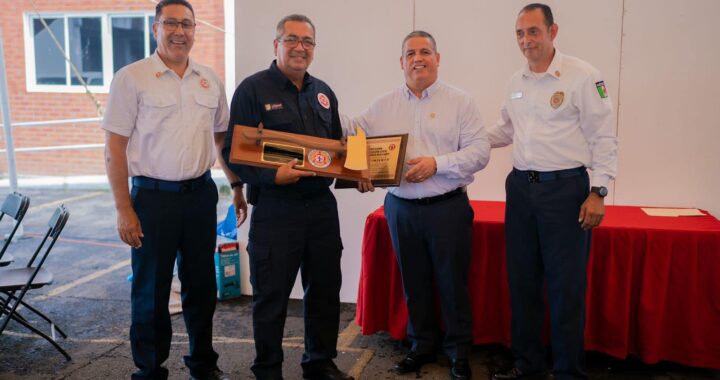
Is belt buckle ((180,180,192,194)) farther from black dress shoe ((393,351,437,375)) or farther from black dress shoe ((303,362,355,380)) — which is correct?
black dress shoe ((393,351,437,375))

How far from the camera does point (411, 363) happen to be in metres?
3.18

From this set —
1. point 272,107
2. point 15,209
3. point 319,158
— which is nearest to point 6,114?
point 15,209

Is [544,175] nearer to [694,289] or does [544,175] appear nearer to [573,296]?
[573,296]

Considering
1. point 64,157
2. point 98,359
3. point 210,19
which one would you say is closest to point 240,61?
point 98,359

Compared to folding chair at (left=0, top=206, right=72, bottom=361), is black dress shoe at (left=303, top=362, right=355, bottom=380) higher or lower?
lower

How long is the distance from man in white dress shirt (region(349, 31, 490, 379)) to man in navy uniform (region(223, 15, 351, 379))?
0.39 metres

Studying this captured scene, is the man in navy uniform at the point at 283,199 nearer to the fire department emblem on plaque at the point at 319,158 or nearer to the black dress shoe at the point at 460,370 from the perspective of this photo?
the fire department emblem on plaque at the point at 319,158

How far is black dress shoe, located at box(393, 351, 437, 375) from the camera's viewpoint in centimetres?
318

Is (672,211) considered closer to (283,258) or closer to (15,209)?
(283,258)

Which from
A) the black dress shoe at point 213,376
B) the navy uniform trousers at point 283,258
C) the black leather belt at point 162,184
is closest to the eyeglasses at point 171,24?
the black leather belt at point 162,184

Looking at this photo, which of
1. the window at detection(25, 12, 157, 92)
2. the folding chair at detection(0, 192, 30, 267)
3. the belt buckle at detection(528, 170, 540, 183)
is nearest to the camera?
the belt buckle at detection(528, 170, 540, 183)

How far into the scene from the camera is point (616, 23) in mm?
3688

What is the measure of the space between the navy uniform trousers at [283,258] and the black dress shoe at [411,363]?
1.86ft

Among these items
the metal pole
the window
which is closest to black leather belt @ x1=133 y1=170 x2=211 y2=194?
the metal pole
